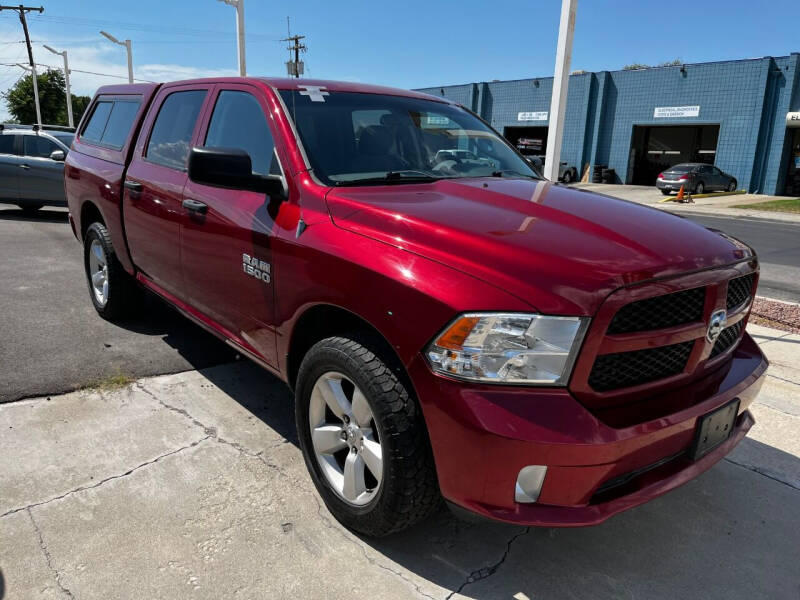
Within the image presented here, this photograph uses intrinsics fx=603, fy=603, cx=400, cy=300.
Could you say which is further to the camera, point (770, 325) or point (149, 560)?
point (770, 325)

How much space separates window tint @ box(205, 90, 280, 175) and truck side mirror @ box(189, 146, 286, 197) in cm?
17

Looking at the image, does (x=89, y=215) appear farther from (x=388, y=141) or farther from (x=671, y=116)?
(x=671, y=116)

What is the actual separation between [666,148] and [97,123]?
122ft

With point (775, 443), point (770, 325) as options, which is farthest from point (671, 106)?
point (775, 443)

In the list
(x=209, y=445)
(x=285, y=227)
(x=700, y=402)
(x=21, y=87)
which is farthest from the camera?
(x=21, y=87)

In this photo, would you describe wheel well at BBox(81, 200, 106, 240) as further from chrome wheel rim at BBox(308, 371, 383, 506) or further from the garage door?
the garage door

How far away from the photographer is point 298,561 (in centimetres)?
239

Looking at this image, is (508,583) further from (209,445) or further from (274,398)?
(274,398)

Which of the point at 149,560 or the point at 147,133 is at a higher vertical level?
the point at 147,133

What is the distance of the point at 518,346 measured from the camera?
1.93 meters

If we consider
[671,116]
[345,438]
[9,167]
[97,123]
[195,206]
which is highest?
[671,116]

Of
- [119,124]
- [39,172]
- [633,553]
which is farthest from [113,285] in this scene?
[39,172]

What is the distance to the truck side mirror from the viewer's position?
267 cm

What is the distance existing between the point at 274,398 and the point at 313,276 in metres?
1.60
